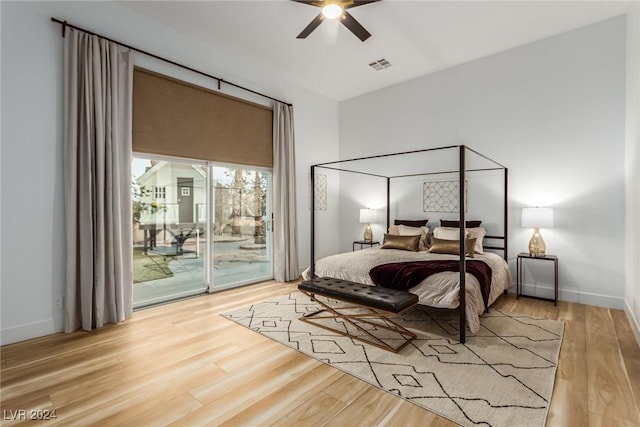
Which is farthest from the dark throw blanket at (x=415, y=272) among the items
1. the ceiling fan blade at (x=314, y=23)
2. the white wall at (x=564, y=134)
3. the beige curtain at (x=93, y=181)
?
the beige curtain at (x=93, y=181)

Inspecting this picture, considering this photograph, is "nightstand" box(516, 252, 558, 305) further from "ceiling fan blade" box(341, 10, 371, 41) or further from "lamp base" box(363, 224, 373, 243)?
"ceiling fan blade" box(341, 10, 371, 41)

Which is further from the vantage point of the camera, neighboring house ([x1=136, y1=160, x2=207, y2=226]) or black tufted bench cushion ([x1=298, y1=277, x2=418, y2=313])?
neighboring house ([x1=136, y1=160, x2=207, y2=226])

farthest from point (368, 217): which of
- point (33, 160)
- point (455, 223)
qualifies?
point (33, 160)

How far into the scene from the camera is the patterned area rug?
73.8 inches

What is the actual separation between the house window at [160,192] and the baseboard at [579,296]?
4.89 m

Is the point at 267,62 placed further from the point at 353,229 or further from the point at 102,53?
the point at 353,229

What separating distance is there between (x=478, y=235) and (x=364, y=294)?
91.1 inches

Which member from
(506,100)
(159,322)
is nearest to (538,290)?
(506,100)

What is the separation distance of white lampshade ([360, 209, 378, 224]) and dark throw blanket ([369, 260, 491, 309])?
2.08 m

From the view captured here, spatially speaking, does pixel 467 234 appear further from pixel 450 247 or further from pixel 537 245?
pixel 537 245

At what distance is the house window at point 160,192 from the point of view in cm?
382

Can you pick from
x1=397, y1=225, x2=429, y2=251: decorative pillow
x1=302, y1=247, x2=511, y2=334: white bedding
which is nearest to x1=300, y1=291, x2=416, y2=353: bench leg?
x1=302, y1=247, x2=511, y2=334: white bedding

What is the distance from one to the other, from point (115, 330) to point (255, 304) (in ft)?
4.73

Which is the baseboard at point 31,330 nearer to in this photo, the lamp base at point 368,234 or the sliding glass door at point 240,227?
the sliding glass door at point 240,227
